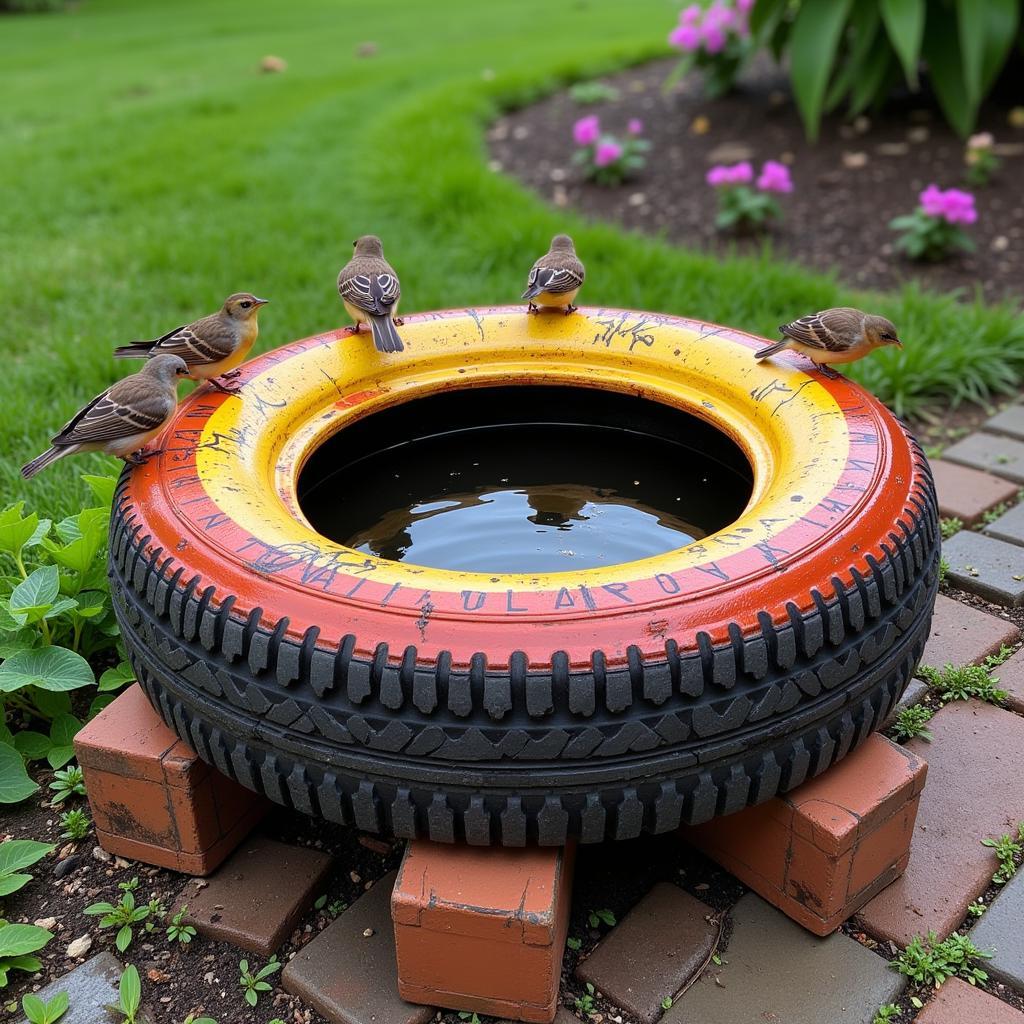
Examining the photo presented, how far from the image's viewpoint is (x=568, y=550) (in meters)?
2.77

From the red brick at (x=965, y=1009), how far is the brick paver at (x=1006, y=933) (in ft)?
0.21

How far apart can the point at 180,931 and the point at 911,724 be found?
5.86 ft

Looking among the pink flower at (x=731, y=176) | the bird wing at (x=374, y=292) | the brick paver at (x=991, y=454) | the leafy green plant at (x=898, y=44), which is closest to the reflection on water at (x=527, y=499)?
the bird wing at (x=374, y=292)

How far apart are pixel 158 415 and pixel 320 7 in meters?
19.1

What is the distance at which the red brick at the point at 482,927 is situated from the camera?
1821 mm

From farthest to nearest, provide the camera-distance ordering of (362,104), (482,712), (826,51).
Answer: (362,104), (826,51), (482,712)

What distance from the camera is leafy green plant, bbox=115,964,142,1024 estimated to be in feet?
6.56

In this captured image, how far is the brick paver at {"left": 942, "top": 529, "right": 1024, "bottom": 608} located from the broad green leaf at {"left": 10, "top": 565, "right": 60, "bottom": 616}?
259 centimetres

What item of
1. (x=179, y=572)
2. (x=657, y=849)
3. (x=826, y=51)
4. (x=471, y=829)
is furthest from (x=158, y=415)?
(x=826, y=51)

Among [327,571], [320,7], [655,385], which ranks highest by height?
[327,571]

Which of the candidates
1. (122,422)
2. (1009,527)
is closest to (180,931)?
(122,422)

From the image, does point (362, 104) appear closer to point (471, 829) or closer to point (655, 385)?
point (655, 385)

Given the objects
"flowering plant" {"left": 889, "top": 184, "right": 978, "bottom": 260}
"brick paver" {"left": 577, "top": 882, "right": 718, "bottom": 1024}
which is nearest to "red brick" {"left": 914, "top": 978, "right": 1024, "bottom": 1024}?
"brick paver" {"left": 577, "top": 882, "right": 718, "bottom": 1024}

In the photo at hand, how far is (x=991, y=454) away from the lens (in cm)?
396
